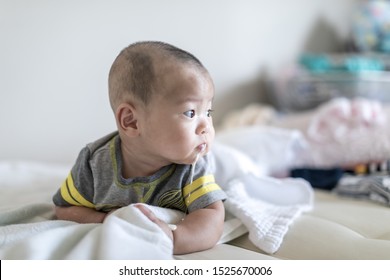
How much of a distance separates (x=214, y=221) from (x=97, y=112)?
55 centimetres

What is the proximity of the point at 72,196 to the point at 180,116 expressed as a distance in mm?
259

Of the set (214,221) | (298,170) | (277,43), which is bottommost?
(298,170)

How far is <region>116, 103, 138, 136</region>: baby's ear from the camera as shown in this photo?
829 millimetres

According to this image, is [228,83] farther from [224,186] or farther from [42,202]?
[42,202]

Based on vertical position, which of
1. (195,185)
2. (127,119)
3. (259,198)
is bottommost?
(259,198)

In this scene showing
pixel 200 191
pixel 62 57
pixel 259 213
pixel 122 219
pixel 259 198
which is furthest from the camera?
pixel 62 57

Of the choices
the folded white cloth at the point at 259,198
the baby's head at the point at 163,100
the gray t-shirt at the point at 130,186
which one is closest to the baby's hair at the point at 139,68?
the baby's head at the point at 163,100

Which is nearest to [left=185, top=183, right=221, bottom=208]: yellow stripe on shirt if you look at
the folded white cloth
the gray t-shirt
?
the gray t-shirt

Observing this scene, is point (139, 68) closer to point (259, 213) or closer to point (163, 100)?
point (163, 100)

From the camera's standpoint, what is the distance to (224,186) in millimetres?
1076

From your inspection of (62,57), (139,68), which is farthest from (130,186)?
(62,57)

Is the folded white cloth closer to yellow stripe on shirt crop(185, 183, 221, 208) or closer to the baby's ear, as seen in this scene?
yellow stripe on shirt crop(185, 183, 221, 208)

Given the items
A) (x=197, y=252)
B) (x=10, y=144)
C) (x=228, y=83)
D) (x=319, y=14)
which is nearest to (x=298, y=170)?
(x=228, y=83)

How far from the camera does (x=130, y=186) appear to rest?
Answer: 2.87 feet
